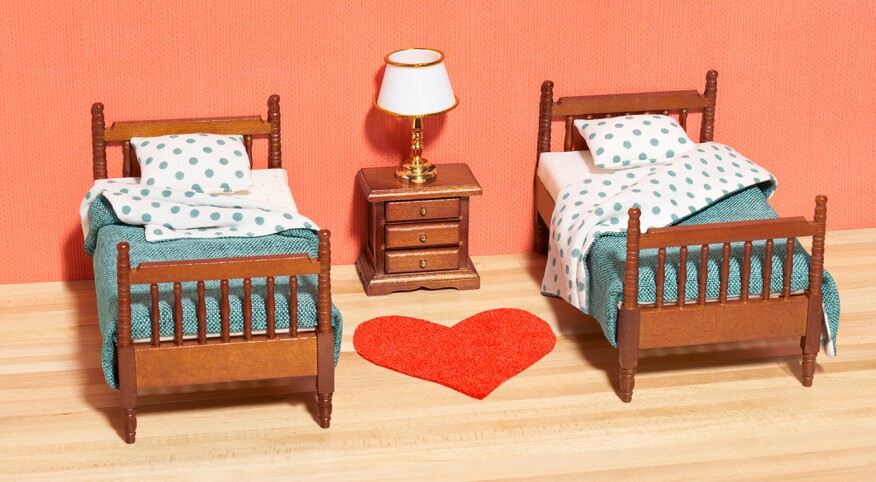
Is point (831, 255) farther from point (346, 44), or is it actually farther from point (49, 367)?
point (49, 367)

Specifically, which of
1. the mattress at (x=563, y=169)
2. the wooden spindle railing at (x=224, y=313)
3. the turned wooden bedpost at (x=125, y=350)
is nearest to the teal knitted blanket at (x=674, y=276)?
the mattress at (x=563, y=169)

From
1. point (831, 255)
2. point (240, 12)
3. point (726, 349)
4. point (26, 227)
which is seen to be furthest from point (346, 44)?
point (831, 255)

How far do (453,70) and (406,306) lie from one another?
990 millimetres

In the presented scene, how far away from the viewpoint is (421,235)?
201 inches

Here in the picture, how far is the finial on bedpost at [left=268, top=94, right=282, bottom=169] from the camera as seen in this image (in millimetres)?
5113

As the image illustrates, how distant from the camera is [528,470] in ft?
12.9

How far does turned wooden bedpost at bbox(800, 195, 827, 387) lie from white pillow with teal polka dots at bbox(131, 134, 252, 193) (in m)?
2.04

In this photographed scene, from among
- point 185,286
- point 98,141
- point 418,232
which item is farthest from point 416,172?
point 185,286

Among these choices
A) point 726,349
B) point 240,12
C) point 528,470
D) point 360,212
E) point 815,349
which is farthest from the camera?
point 360,212

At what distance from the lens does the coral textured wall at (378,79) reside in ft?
16.5

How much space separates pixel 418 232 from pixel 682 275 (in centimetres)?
126

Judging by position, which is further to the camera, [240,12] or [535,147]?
[535,147]

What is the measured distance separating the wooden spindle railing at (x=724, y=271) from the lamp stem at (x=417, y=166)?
4.37 ft

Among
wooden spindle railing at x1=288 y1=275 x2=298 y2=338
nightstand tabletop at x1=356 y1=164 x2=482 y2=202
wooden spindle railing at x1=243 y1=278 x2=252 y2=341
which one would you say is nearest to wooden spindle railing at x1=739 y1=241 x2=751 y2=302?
nightstand tabletop at x1=356 y1=164 x2=482 y2=202
